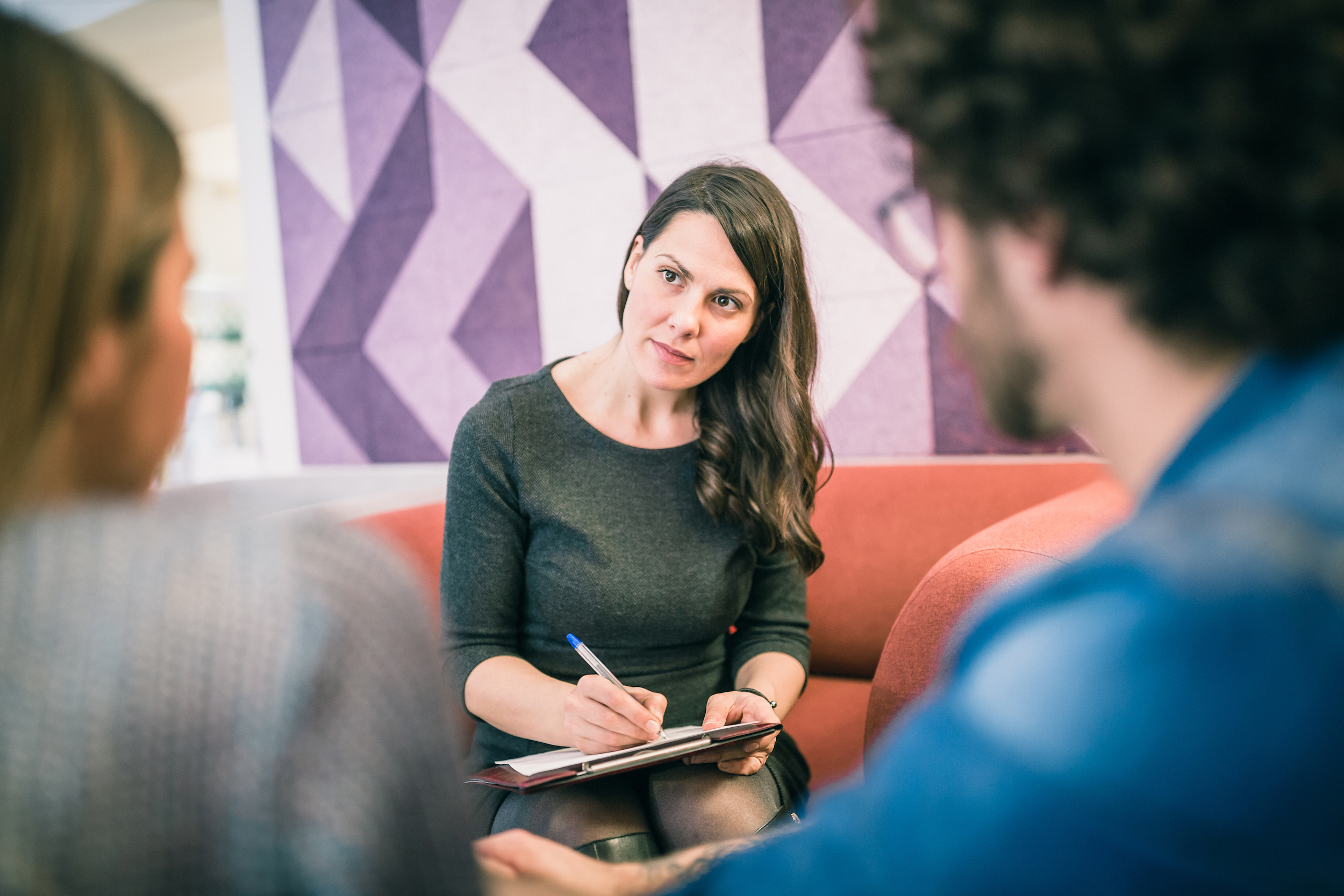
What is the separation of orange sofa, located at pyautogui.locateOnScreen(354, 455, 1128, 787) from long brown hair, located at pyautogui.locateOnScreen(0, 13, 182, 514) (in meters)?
1.21

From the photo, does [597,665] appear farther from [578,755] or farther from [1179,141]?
[1179,141]

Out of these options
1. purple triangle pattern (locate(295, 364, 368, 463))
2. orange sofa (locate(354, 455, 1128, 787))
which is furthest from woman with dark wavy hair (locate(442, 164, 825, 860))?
purple triangle pattern (locate(295, 364, 368, 463))

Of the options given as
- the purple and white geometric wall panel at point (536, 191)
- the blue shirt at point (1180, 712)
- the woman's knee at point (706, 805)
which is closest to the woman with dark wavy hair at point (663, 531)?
the woman's knee at point (706, 805)

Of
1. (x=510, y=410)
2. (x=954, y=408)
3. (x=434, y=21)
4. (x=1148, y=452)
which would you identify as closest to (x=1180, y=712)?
(x=1148, y=452)

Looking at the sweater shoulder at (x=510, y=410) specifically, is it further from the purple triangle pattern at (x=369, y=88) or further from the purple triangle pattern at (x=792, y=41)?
the purple triangle pattern at (x=369, y=88)

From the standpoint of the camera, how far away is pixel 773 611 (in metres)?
1.55

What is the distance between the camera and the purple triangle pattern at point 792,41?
2100mm

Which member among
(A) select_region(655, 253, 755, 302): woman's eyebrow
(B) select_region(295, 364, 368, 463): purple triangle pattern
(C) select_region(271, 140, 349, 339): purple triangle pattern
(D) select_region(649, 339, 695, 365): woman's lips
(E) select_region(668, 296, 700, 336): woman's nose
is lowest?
(B) select_region(295, 364, 368, 463): purple triangle pattern

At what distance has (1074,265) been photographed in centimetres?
55

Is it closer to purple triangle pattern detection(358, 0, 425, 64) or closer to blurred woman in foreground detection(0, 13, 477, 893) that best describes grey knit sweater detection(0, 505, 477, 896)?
blurred woman in foreground detection(0, 13, 477, 893)

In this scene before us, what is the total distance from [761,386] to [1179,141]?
1.10 meters

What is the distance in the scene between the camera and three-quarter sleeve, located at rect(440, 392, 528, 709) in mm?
1330

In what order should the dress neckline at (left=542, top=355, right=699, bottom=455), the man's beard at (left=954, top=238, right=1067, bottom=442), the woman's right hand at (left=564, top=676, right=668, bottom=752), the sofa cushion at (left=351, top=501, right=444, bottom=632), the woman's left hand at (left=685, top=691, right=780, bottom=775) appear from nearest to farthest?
the man's beard at (left=954, top=238, right=1067, bottom=442), the woman's right hand at (left=564, top=676, right=668, bottom=752), the woman's left hand at (left=685, top=691, right=780, bottom=775), the dress neckline at (left=542, top=355, right=699, bottom=455), the sofa cushion at (left=351, top=501, right=444, bottom=632)

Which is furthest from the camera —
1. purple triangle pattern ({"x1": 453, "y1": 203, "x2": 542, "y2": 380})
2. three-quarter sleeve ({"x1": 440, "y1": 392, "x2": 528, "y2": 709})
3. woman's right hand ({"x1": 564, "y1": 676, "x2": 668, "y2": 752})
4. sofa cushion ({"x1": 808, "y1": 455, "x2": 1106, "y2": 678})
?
purple triangle pattern ({"x1": 453, "y1": 203, "x2": 542, "y2": 380})
